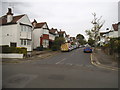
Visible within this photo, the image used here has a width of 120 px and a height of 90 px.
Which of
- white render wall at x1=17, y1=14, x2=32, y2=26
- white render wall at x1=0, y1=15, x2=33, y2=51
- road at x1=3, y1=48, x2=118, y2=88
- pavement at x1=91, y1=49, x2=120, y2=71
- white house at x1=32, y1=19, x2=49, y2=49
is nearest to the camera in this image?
road at x1=3, y1=48, x2=118, y2=88

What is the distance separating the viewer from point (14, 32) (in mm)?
24219

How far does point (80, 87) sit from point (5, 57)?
15.5 m

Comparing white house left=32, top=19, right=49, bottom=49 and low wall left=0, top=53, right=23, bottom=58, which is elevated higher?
white house left=32, top=19, right=49, bottom=49

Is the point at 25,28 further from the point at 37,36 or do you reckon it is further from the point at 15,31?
the point at 37,36

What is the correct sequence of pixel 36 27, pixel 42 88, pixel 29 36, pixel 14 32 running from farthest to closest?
pixel 36 27 < pixel 29 36 < pixel 14 32 < pixel 42 88

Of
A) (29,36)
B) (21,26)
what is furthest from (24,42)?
(21,26)

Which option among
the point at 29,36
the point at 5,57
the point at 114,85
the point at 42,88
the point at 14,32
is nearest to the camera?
the point at 42,88

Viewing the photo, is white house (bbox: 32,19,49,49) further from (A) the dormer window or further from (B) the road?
(B) the road

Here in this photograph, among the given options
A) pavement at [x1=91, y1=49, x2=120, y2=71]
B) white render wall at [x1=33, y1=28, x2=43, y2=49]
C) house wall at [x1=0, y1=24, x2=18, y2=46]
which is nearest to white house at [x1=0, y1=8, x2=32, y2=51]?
house wall at [x1=0, y1=24, x2=18, y2=46]

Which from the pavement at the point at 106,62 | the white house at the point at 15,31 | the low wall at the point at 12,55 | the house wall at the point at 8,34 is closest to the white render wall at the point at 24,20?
the white house at the point at 15,31

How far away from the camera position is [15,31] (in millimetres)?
24031

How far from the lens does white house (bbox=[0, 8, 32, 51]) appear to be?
24123 millimetres

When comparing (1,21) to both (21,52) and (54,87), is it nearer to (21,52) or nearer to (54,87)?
(21,52)

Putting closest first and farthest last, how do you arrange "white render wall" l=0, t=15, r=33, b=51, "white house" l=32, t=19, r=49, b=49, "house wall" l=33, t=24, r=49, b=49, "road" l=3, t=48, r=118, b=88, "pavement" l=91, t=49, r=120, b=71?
"road" l=3, t=48, r=118, b=88 < "pavement" l=91, t=49, r=120, b=71 < "white render wall" l=0, t=15, r=33, b=51 < "white house" l=32, t=19, r=49, b=49 < "house wall" l=33, t=24, r=49, b=49
